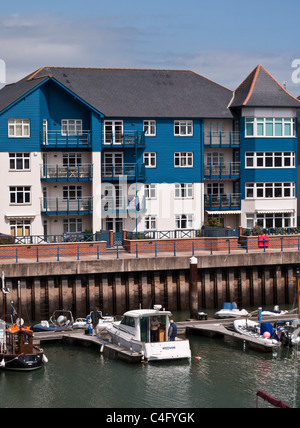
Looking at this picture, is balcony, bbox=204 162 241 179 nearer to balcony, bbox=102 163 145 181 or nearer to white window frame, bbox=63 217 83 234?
balcony, bbox=102 163 145 181

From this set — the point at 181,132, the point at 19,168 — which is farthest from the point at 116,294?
the point at 181,132

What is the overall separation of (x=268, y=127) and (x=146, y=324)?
26241 mm

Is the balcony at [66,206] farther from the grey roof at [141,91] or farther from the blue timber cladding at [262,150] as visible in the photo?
the blue timber cladding at [262,150]

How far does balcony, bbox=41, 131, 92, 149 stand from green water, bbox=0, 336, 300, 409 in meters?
19.6

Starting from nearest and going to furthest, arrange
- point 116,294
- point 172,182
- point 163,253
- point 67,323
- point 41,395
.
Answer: point 41,395, point 67,323, point 116,294, point 163,253, point 172,182

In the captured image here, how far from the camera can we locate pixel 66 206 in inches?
2108

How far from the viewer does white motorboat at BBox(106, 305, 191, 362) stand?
112 ft

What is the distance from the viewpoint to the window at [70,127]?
5444cm

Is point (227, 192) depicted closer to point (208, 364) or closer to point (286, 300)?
point (286, 300)

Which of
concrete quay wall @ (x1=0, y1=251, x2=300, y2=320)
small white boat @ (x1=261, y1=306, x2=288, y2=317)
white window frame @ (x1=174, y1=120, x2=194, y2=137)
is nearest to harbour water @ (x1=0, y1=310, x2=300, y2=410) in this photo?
small white boat @ (x1=261, y1=306, x2=288, y2=317)

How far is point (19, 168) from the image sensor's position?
52875mm

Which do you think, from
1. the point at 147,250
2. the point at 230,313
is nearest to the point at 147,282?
the point at 147,250

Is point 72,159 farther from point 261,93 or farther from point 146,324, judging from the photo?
point 146,324

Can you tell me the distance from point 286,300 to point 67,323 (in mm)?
13212
